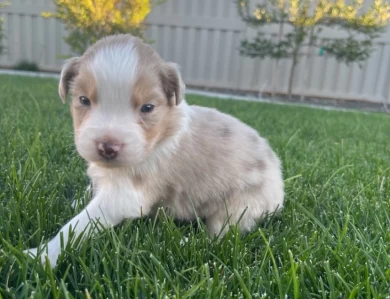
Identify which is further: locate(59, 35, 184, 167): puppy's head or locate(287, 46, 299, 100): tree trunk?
locate(287, 46, 299, 100): tree trunk

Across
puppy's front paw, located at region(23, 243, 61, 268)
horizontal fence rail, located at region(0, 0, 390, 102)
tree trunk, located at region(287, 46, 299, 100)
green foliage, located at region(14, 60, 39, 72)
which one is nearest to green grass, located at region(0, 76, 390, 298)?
puppy's front paw, located at region(23, 243, 61, 268)

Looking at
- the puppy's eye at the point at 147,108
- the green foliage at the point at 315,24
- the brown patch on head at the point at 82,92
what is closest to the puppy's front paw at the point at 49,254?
the brown patch on head at the point at 82,92

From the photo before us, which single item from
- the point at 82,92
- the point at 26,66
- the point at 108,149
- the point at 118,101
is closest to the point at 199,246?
the point at 108,149

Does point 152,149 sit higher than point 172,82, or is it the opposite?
point 172,82

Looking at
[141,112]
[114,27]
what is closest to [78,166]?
[141,112]

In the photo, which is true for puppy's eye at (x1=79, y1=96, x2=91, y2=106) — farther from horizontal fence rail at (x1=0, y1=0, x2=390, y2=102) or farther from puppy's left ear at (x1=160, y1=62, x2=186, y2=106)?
horizontal fence rail at (x1=0, y1=0, x2=390, y2=102)

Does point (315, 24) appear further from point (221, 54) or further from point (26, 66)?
point (26, 66)
